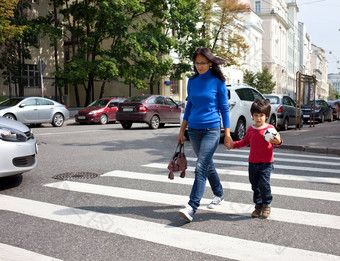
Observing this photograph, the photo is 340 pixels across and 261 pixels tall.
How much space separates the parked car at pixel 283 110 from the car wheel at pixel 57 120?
10.0 m

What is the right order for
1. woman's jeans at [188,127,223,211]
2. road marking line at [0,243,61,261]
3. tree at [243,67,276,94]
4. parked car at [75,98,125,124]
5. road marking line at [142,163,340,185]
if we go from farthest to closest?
1. tree at [243,67,276,94]
2. parked car at [75,98,125,124]
3. road marking line at [142,163,340,185]
4. woman's jeans at [188,127,223,211]
5. road marking line at [0,243,61,261]

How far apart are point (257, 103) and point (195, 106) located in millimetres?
679

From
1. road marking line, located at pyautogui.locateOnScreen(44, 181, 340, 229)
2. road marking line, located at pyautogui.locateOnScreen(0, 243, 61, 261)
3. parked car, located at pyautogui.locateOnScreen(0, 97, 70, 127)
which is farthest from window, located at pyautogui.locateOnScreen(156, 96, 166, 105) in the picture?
road marking line, located at pyautogui.locateOnScreen(0, 243, 61, 261)

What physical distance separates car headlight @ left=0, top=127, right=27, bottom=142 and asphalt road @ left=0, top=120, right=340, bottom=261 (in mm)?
713

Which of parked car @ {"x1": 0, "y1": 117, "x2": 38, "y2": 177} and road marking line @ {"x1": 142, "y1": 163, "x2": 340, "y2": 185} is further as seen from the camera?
road marking line @ {"x1": 142, "y1": 163, "x2": 340, "y2": 185}

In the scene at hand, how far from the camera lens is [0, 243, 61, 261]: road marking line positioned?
345cm

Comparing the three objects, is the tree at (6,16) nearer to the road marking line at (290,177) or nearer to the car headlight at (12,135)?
the road marking line at (290,177)

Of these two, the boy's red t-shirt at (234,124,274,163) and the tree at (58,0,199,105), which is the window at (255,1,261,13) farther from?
the boy's red t-shirt at (234,124,274,163)

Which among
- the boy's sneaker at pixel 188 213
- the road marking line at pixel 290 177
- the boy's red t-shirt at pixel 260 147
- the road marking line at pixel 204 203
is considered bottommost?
the road marking line at pixel 290 177

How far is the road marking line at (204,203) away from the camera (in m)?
4.57

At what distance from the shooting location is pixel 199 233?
4.12 meters

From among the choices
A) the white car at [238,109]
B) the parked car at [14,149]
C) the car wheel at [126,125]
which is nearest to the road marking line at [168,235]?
the parked car at [14,149]

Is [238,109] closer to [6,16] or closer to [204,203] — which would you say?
[204,203]

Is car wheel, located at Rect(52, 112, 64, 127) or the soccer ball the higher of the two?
the soccer ball
